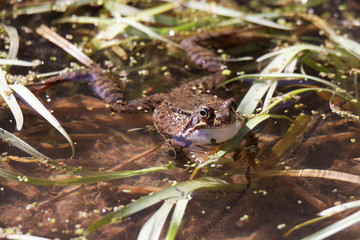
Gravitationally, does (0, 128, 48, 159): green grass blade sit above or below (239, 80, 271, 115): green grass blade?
below

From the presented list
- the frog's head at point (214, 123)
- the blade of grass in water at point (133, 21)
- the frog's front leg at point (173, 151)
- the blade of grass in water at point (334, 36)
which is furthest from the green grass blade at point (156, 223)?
the blade of grass in water at point (334, 36)

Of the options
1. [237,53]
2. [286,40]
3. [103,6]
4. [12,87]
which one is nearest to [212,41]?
[237,53]

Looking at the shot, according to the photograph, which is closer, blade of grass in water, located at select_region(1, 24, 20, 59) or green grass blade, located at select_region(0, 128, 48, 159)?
green grass blade, located at select_region(0, 128, 48, 159)

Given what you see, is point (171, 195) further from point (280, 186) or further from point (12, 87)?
point (12, 87)

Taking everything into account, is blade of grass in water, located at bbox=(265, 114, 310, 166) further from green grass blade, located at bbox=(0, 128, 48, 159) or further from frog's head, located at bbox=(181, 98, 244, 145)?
green grass blade, located at bbox=(0, 128, 48, 159)

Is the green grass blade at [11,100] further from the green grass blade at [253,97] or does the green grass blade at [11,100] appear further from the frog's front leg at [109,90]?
the green grass blade at [253,97]

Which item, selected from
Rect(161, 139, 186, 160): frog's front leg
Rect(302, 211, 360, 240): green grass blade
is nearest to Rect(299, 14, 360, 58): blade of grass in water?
Rect(161, 139, 186, 160): frog's front leg
